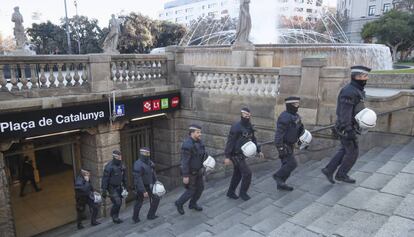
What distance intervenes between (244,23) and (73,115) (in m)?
6.83

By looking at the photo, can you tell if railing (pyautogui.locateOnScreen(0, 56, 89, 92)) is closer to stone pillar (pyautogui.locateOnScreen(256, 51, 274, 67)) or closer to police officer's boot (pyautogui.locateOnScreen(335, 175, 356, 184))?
police officer's boot (pyautogui.locateOnScreen(335, 175, 356, 184))

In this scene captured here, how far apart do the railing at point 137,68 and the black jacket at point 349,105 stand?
5.95 metres

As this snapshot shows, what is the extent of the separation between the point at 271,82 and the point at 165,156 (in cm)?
468

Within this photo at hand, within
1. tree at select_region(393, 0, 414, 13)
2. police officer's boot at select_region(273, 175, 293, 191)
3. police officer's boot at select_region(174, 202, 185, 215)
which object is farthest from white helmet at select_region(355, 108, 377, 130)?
tree at select_region(393, 0, 414, 13)

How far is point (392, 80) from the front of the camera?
47.1 feet

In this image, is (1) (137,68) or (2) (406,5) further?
(2) (406,5)

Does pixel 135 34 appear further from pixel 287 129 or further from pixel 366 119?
pixel 366 119

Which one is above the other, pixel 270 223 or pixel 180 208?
pixel 270 223

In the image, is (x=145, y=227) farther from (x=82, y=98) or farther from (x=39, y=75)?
(x=39, y=75)

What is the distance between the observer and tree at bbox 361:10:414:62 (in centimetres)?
3834

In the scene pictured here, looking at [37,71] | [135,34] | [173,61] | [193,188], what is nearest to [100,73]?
[37,71]

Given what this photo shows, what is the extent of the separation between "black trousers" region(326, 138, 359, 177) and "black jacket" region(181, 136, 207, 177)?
2382 mm

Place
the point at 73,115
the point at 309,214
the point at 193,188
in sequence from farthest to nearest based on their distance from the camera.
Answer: the point at 73,115
the point at 193,188
the point at 309,214

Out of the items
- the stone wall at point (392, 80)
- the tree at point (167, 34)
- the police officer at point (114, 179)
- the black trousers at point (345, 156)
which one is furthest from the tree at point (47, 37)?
the black trousers at point (345, 156)
